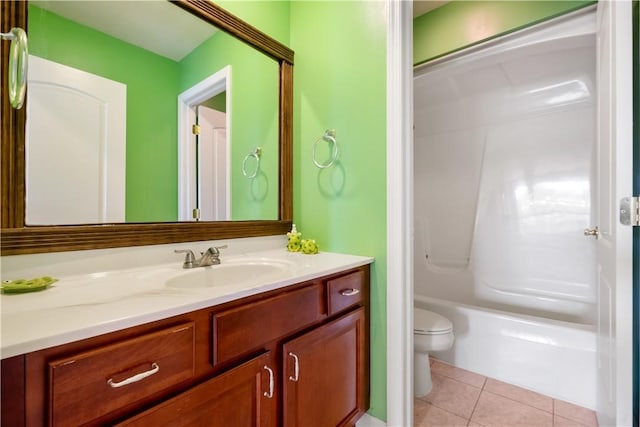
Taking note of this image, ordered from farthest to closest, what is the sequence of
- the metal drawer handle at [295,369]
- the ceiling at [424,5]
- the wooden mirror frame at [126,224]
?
the ceiling at [424,5] < the metal drawer handle at [295,369] < the wooden mirror frame at [126,224]

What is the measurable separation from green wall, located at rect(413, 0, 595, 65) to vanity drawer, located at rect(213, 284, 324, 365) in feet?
5.56

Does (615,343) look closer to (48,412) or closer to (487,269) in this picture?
(487,269)

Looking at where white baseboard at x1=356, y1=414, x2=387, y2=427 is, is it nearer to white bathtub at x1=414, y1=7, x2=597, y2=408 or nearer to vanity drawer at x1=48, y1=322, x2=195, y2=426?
white bathtub at x1=414, y1=7, x2=597, y2=408

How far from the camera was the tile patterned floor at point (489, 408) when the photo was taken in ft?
4.56

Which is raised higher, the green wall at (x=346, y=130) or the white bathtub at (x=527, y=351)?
the green wall at (x=346, y=130)

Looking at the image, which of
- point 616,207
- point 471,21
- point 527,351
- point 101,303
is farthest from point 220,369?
point 471,21

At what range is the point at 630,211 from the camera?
99 centimetres

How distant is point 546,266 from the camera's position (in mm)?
2275

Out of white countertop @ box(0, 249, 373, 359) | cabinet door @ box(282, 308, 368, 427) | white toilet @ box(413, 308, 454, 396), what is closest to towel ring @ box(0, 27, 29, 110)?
white countertop @ box(0, 249, 373, 359)

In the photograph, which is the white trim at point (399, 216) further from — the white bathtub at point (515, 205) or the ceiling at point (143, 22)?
the ceiling at point (143, 22)

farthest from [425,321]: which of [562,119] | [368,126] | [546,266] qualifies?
[562,119]

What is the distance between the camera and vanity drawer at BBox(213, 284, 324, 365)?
0.75m

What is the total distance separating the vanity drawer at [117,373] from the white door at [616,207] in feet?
4.71

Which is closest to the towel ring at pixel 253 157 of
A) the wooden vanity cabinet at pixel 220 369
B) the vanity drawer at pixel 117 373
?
the wooden vanity cabinet at pixel 220 369
